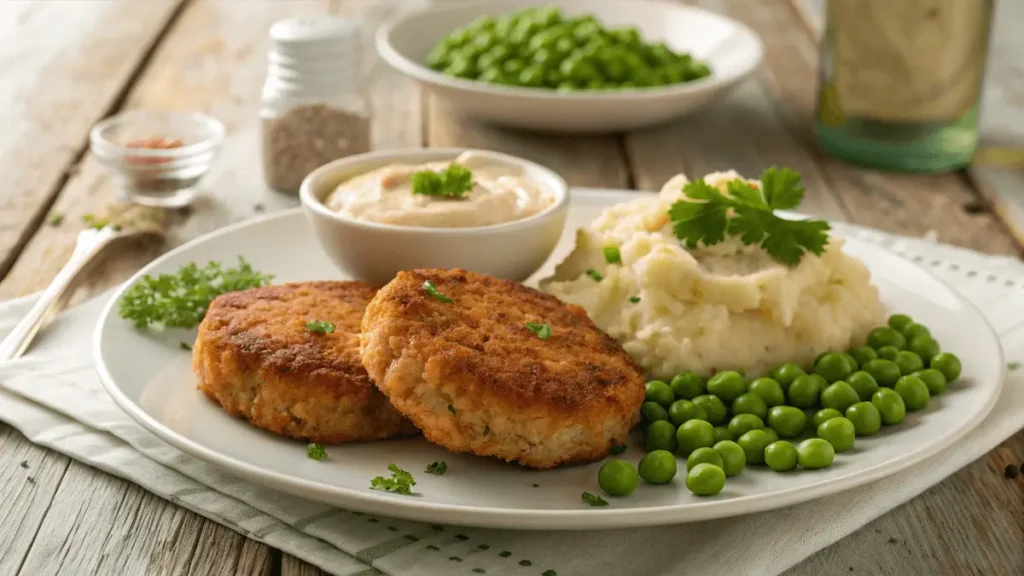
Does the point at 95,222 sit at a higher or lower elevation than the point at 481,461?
lower

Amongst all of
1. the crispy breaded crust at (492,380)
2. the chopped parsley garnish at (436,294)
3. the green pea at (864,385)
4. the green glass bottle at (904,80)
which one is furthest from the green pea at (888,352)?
the green glass bottle at (904,80)

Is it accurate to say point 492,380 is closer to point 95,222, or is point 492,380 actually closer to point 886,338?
point 886,338

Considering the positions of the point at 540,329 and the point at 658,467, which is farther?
the point at 540,329

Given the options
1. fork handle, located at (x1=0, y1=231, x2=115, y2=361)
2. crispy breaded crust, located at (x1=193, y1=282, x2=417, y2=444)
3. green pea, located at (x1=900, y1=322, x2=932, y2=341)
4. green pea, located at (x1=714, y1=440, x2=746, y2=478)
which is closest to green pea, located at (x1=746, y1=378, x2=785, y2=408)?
green pea, located at (x1=714, y1=440, x2=746, y2=478)

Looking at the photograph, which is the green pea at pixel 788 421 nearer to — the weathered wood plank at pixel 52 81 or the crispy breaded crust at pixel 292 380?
the crispy breaded crust at pixel 292 380

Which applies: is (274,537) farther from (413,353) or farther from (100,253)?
(100,253)

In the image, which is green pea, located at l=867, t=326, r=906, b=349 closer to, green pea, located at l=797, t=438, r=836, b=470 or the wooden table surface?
the wooden table surface

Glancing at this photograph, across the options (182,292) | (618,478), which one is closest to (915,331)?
(618,478)
